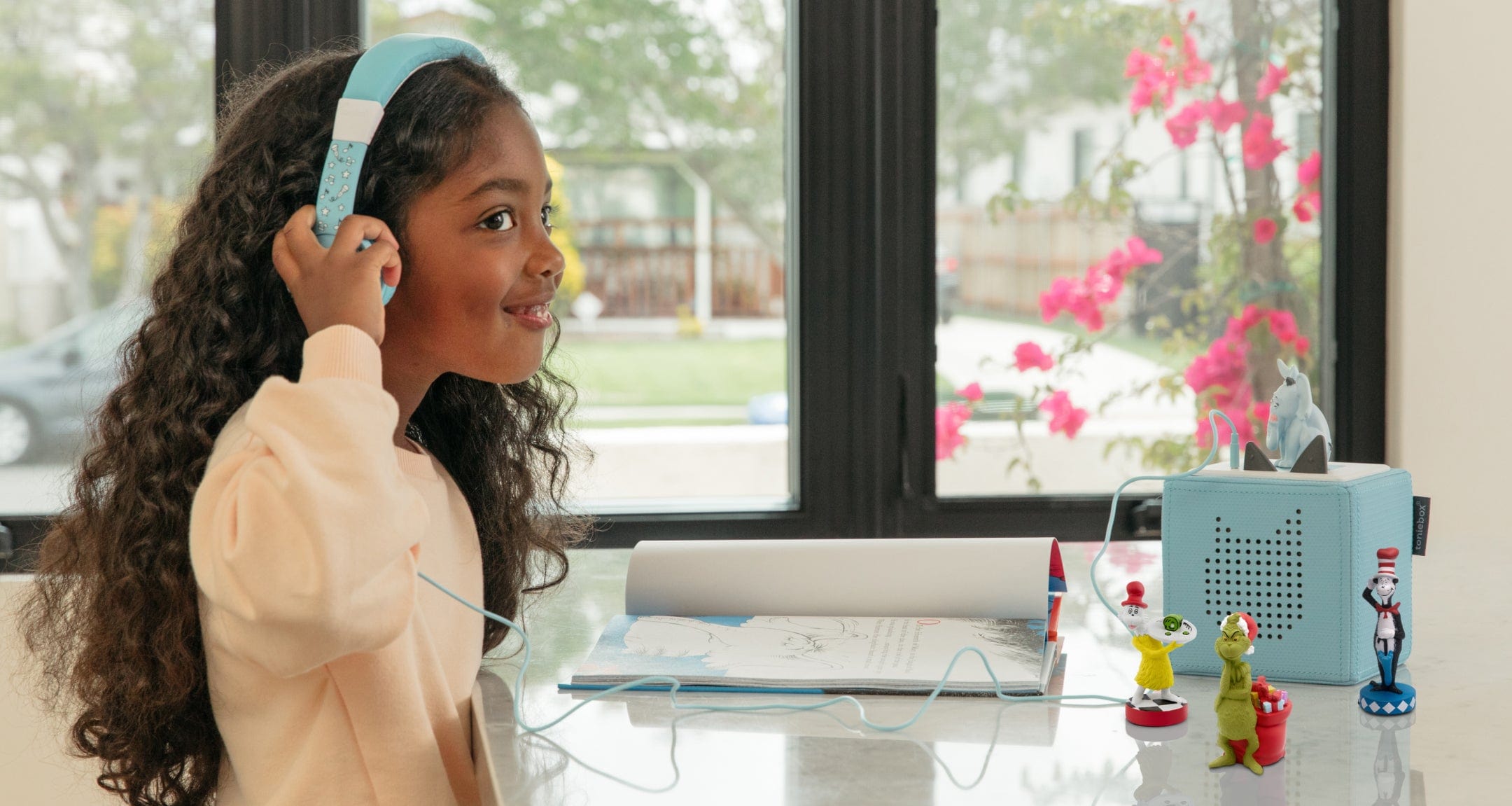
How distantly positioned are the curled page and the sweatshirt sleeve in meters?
0.37

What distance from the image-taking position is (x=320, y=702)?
0.91 m

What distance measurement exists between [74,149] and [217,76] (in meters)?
0.22

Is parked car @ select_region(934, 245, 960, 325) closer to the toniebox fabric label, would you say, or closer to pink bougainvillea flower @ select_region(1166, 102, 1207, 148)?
pink bougainvillea flower @ select_region(1166, 102, 1207, 148)

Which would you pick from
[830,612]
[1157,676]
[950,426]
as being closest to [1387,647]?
[1157,676]

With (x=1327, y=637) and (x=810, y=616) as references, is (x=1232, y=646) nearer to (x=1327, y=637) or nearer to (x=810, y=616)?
(x=1327, y=637)

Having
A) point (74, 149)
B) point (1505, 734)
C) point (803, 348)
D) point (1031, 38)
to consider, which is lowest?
point (1505, 734)

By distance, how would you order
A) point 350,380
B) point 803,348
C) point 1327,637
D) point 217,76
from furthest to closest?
point 803,348 < point 217,76 < point 1327,637 < point 350,380

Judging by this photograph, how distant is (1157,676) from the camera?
0.90 meters

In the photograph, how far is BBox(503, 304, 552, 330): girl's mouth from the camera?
105 centimetres

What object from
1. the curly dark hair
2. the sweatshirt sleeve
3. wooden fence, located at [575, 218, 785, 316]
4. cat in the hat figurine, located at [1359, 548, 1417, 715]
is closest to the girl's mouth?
the curly dark hair

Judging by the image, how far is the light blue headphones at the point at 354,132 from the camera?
94 cm

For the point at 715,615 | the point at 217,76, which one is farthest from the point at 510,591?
the point at 217,76

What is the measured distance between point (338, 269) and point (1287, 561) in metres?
0.72

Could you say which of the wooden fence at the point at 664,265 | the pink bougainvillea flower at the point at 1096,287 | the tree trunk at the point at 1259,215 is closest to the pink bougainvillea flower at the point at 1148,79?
the tree trunk at the point at 1259,215
